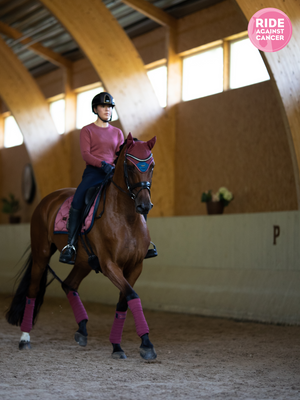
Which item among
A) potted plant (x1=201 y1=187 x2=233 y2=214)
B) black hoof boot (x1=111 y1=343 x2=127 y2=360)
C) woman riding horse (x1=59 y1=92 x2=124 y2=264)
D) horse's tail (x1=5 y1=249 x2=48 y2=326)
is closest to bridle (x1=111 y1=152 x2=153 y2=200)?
woman riding horse (x1=59 y1=92 x2=124 y2=264)

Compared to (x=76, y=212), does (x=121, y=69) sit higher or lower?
higher

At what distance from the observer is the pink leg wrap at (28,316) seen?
16.7 ft

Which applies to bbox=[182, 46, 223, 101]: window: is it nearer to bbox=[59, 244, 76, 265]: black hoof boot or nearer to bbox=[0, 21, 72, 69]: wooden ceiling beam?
bbox=[0, 21, 72, 69]: wooden ceiling beam

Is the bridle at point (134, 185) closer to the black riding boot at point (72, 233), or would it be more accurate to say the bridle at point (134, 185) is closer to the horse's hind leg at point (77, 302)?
the black riding boot at point (72, 233)

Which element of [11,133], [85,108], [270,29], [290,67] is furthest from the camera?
[11,133]

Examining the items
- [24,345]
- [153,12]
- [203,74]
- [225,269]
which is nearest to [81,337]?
[24,345]

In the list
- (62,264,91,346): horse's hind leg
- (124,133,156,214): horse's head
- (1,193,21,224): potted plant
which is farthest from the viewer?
(1,193,21,224): potted plant

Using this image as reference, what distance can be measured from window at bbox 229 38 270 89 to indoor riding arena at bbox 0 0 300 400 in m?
0.03

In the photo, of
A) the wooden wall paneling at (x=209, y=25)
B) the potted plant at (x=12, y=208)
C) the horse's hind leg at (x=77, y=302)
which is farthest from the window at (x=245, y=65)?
the potted plant at (x=12, y=208)

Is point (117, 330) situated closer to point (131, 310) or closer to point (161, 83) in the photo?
point (131, 310)

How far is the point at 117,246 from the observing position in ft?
14.4

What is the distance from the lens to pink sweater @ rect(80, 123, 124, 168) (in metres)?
4.77

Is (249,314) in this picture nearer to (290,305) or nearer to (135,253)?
(290,305)

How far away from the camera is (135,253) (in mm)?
4438
